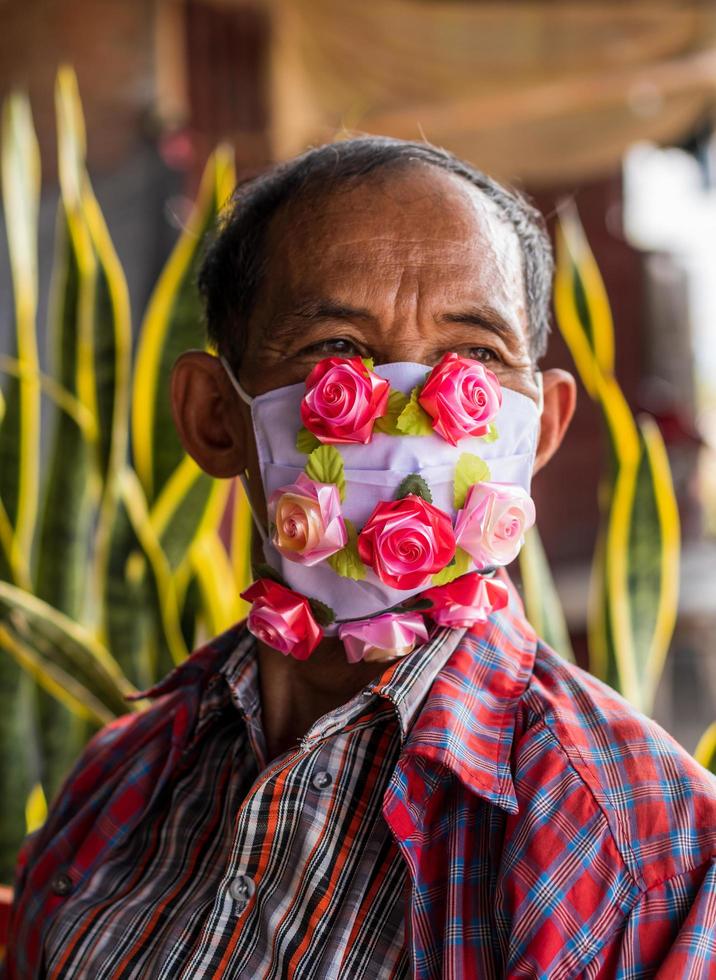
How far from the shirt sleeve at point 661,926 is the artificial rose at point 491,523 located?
0.36 m

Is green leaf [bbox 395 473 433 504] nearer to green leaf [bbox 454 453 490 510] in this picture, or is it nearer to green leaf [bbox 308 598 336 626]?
green leaf [bbox 454 453 490 510]

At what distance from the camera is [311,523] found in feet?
3.70

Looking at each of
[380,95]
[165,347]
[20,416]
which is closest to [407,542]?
[165,347]

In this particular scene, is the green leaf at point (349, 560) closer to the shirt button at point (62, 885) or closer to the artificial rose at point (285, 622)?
the artificial rose at point (285, 622)

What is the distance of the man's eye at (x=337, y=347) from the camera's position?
1224 mm

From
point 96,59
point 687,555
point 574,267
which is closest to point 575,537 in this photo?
point 687,555

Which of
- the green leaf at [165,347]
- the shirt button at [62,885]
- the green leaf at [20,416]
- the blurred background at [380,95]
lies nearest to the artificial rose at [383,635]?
the shirt button at [62,885]

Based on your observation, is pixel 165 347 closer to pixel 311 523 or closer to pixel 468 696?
pixel 311 523

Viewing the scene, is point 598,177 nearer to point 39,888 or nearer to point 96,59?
point 96,59

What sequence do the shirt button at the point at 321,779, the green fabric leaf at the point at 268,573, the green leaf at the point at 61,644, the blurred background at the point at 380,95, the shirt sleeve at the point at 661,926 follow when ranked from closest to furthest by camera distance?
the shirt sleeve at the point at 661,926
the shirt button at the point at 321,779
the green fabric leaf at the point at 268,573
the green leaf at the point at 61,644
the blurred background at the point at 380,95

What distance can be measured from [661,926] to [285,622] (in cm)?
47

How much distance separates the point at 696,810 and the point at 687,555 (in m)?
5.89

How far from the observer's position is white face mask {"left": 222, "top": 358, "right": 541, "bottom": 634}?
1.14 metres

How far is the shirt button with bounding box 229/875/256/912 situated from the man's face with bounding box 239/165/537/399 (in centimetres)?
Answer: 54
